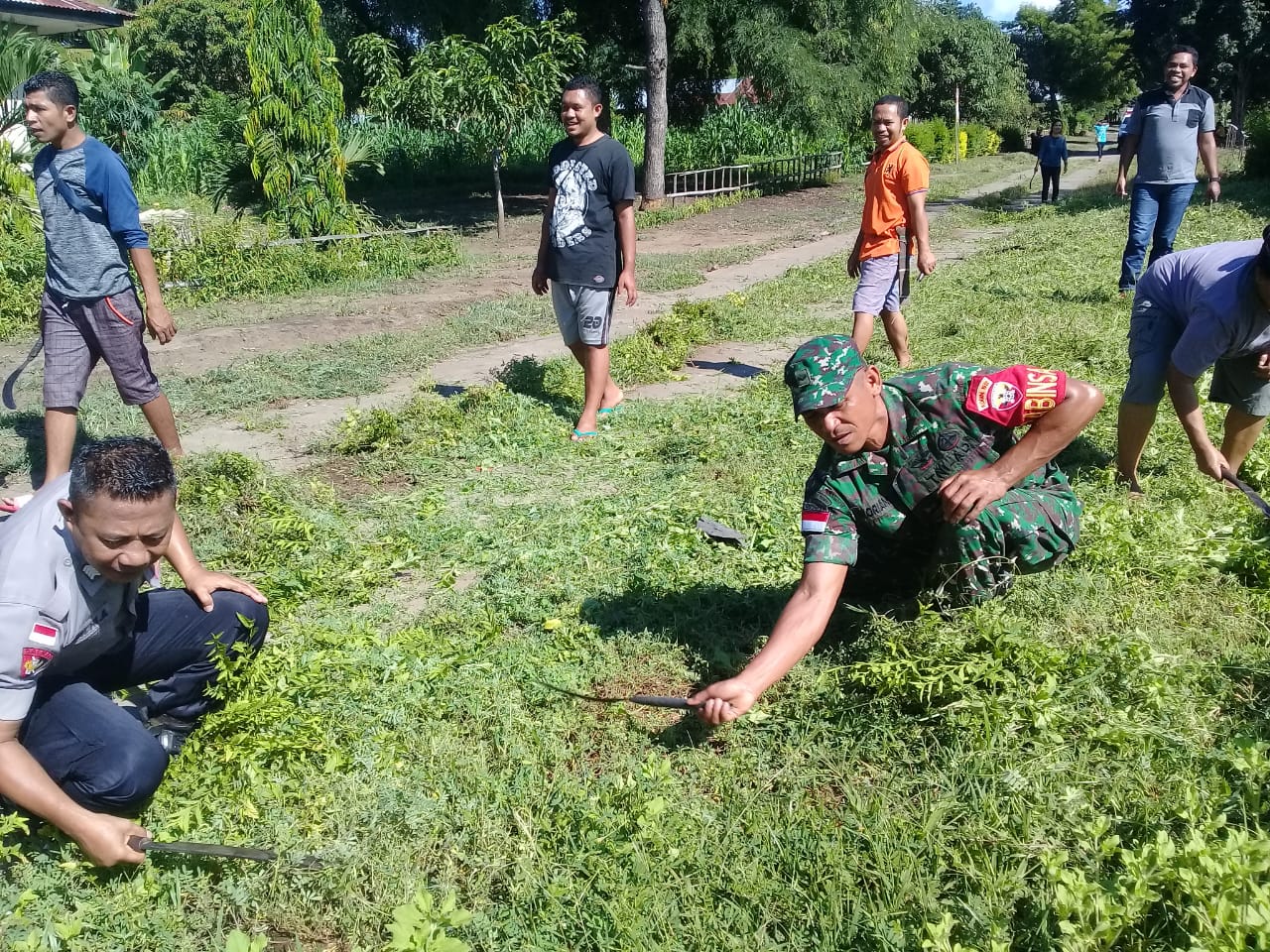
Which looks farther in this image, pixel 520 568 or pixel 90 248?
pixel 90 248

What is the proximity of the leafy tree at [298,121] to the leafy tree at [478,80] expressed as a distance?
4.58ft

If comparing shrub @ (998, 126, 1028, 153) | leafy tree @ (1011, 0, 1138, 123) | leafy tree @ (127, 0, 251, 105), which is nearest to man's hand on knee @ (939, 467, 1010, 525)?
leafy tree @ (127, 0, 251, 105)

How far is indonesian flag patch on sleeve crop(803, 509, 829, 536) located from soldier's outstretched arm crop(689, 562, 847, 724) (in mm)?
117

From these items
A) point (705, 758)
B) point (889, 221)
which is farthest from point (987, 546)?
point (889, 221)

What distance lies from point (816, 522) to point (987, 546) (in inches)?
25.3

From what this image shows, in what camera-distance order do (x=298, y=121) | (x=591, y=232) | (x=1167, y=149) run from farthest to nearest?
(x=298, y=121) → (x=1167, y=149) → (x=591, y=232)

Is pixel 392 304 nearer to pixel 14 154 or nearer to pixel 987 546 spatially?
pixel 14 154

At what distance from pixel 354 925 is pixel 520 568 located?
2.02 m

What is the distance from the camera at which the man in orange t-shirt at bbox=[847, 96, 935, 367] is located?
261 inches

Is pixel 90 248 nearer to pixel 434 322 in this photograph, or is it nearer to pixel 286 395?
pixel 286 395

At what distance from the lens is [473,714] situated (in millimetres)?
3332

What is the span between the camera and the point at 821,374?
2.81m

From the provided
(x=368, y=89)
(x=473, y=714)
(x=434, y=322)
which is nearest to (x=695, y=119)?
(x=368, y=89)

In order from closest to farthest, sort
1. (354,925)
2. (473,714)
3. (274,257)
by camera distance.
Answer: (354,925)
(473,714)
(274,257)
